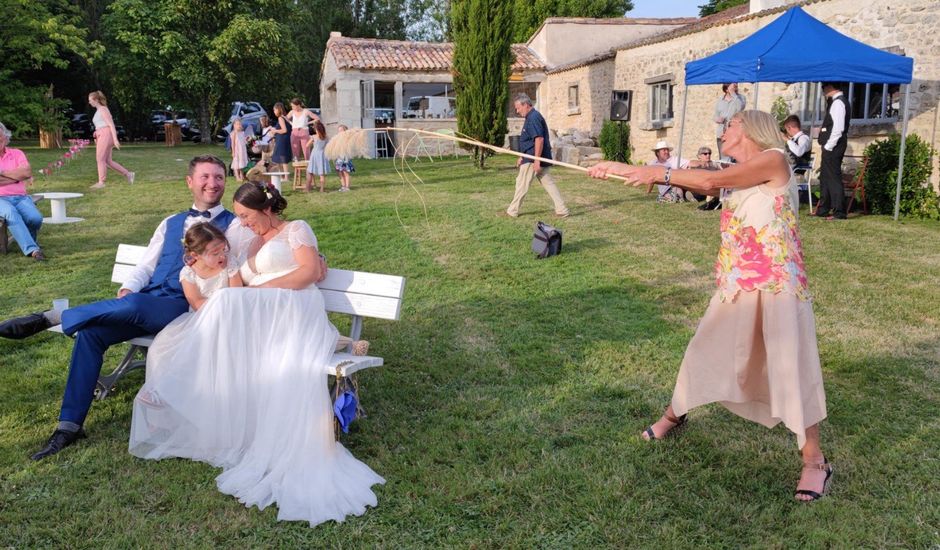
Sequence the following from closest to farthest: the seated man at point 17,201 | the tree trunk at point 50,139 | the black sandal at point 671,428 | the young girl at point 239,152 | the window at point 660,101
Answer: the black sandal at point 671,428, the seated man at point 17,201, the young girl at point 239,152, the window at point 660,101, the tree trunk at point 50,139

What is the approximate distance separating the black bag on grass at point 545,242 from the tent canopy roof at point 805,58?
418 cm

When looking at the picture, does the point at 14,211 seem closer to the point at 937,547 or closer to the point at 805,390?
the point at 805,390

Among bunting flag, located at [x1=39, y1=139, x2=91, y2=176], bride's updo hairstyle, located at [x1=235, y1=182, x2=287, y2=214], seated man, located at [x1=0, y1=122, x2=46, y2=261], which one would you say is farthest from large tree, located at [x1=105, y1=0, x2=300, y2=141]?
bride's updo hairstyle, located at [x1=235, y1=182, x2=287, y2=214]

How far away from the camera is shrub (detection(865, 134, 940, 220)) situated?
10.6 meters

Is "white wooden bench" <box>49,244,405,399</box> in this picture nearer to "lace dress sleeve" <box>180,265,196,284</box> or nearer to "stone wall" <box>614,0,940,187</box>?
"lace dress sleeve" <box>180,265,196,284</box>

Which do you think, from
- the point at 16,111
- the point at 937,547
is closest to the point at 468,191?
the point at 937,547

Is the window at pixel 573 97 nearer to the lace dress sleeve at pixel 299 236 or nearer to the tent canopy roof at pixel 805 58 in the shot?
the tent canopy roof at pixel 805 58

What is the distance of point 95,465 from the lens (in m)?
3.61

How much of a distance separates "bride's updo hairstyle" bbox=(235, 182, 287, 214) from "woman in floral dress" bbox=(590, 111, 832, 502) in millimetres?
1972

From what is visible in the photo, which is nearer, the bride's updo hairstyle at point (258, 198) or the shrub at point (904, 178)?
the bride's updo hairstyle at point (258, 198)

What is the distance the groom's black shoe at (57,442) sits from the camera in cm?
367

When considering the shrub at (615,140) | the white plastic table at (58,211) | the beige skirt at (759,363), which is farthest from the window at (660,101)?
the beige skirt at (759,363)

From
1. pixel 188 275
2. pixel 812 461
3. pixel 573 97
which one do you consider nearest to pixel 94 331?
pixel 188 275

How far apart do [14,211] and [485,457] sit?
6.90m
